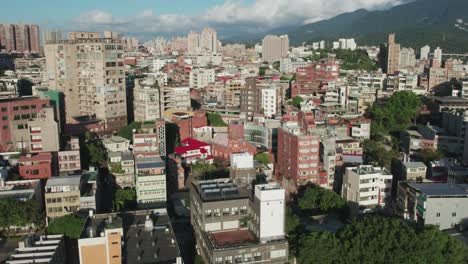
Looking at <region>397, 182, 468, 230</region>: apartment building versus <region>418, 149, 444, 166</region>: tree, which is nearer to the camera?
<region>397, 182, 468, 230</region>: apartment building

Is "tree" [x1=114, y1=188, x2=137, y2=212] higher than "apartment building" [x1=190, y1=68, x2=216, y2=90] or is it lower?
lower

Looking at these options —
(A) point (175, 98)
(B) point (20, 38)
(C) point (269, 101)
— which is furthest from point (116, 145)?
(B) point (20, 38)

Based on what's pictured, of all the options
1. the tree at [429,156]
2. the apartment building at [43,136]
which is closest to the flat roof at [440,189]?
the tree at [429,156]

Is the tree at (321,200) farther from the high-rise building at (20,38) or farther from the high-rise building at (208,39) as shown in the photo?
the high-rise building at (208,39)

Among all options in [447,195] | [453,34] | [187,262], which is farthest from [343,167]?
[453,34]

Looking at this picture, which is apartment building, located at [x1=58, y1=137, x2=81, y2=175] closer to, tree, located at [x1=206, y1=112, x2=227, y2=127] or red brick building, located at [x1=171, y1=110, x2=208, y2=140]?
red brick building, located at [x1=171, y1=110, x2=208, y2=140]

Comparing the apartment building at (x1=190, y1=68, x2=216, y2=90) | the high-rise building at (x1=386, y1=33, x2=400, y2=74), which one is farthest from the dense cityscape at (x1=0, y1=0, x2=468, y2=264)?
the high-rise building at (x1=386, y1=33, x2=400, y2=74)

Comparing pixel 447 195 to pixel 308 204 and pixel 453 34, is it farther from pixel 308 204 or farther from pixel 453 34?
pixel 453 34
